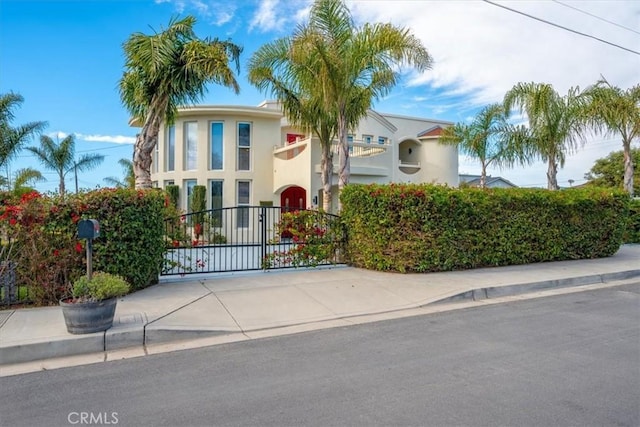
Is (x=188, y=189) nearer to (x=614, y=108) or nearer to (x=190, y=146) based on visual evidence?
(x=190, y=146)

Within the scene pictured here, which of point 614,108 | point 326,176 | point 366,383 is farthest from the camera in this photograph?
point 614,108

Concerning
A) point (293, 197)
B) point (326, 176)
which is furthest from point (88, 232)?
point (293, 197)

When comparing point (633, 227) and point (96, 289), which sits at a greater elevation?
point (633, 227)

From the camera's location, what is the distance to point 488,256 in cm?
975

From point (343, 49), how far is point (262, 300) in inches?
258

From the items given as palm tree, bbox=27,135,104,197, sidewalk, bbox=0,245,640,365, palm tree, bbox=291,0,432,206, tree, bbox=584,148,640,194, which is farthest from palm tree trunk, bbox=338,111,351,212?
tree, bbox=584,148,640,194

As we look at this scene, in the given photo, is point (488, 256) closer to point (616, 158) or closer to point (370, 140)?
point (370, 140)

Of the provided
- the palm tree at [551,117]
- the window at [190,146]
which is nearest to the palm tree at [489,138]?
the palm tree at [551,117]

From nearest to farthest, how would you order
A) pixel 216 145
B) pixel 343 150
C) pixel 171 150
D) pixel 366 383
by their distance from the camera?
pixel 366 383 < pixel 343 150 < pixel 216 145 < pixel 171 150

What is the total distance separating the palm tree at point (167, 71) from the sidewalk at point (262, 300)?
13.9ft

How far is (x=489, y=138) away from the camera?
18297mm

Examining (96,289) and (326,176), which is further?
(326,176)

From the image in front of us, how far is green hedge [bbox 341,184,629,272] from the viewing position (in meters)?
8.92

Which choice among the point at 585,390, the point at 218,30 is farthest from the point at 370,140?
the point at 585,390
